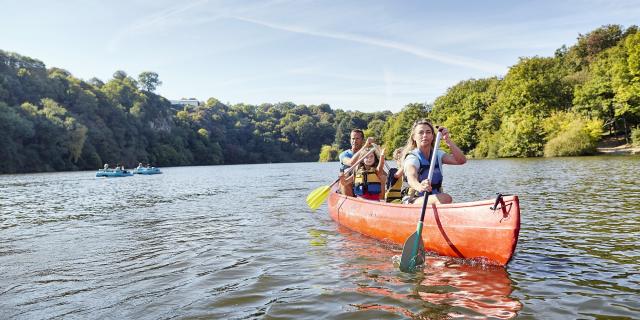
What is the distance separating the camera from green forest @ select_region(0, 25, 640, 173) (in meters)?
49.5

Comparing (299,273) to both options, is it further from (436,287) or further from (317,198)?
(317,198)

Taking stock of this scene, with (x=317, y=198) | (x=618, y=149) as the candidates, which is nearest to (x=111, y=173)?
(x=317, y=198)

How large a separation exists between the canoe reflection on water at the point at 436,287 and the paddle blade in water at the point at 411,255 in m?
0.11

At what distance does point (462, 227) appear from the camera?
616 centimetres

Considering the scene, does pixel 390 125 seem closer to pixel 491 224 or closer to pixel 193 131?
pixel 193 131

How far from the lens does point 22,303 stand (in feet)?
16.8

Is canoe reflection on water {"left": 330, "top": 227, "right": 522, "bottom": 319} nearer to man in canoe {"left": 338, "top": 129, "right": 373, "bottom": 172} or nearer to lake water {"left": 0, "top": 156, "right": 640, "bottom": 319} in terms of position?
lake water {"left": 0, "top": 156, "right": 640, "bottom": 319}

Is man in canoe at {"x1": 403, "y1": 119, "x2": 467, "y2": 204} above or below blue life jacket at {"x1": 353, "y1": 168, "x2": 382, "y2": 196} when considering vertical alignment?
above

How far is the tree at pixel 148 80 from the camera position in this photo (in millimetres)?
145125

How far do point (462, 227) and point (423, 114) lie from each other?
92286 mm

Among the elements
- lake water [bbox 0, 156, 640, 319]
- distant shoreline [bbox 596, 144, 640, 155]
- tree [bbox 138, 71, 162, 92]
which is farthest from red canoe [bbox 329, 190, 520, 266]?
tree [bbox 138, 71, 162, 92]

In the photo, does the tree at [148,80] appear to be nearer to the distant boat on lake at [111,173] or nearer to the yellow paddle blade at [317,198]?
the distant boat on lake at [111,173]

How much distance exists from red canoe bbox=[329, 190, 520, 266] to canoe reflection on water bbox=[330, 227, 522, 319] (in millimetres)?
218

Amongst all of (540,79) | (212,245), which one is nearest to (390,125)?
(540,79)
